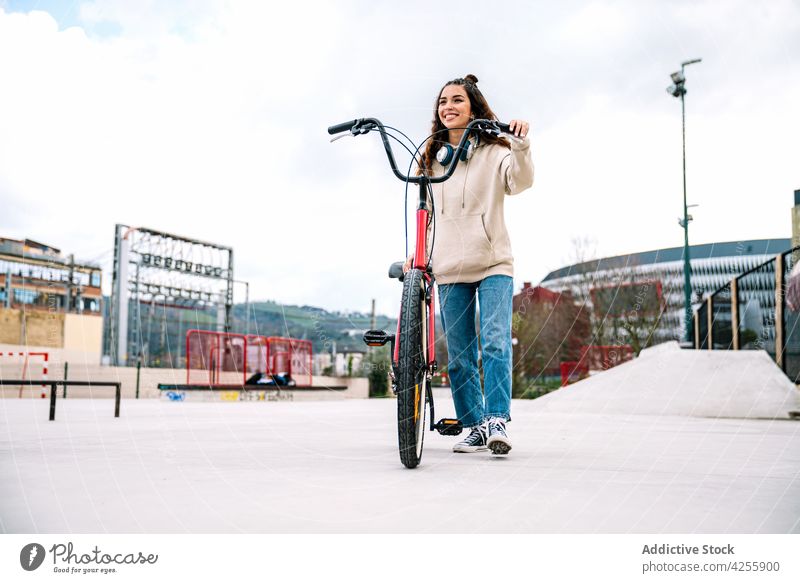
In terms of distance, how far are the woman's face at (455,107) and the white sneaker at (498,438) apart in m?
1.23

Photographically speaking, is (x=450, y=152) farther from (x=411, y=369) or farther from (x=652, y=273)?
(x=652, y=273)

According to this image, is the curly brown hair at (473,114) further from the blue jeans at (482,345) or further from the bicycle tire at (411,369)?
the bicycle tire at (411,369)

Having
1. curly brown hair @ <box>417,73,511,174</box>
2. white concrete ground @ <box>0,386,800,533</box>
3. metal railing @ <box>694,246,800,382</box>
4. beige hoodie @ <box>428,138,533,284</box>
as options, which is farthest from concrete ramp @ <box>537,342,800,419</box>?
curly brown hair @ <box>417,73,511,174</box>

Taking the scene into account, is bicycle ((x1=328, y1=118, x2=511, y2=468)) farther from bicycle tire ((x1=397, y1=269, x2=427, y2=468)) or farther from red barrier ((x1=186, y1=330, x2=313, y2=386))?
red barrier ((x1=186, y1=330, x2=313, y2=386))

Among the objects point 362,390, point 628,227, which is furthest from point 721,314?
point 362,390

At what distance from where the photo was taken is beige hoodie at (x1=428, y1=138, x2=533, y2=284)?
109 inches

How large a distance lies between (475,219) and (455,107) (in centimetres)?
47

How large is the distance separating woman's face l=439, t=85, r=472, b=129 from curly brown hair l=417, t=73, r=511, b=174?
19 mm

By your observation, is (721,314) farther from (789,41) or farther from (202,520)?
(202,520)

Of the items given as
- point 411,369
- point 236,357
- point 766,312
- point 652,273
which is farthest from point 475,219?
point 236,357

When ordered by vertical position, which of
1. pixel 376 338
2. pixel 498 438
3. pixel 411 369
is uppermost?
pixel 376 338

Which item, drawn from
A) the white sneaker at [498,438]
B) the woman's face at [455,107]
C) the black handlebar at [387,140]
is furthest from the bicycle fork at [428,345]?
the woman's face at [455,107]

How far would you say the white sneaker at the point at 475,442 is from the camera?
113 inches

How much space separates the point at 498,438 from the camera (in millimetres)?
2664
